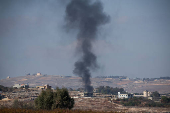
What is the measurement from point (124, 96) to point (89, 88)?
70.1ft

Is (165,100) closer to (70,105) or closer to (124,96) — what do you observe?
(124,96)

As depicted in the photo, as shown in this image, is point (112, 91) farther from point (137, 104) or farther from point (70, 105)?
point (70, 105)

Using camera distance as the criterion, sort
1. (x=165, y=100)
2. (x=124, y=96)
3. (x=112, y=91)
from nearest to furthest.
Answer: (x=165, y=100), (x=124, y=96), (x=112, y=91)

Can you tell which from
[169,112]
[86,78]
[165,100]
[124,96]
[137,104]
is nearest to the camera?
[169,112]

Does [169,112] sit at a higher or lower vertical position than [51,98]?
lower

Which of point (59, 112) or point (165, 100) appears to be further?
point (165, 100)

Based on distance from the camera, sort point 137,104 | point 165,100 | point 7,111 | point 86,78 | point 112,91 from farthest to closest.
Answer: point 112,91 < point 86,78 < point 165,100 < point 137,104 < point 7,111

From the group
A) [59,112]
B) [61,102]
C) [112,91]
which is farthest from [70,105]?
[112,91]

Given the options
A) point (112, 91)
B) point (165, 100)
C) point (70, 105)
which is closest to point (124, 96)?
point (165, 100)

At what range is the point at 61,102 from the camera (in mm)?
36938

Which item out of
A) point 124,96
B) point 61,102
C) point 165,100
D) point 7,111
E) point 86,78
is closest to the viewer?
point 7,111

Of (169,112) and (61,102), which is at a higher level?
(61,102)

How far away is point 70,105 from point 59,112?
10108mm

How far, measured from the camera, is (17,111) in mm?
27703
